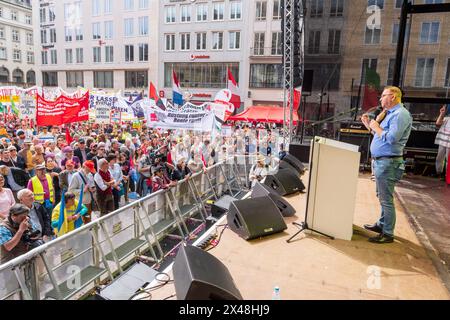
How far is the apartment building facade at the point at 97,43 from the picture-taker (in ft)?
129

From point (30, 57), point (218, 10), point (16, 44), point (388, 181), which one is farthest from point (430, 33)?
point (30, 57)

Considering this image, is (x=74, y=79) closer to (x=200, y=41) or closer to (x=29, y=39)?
(x=200, y=41)

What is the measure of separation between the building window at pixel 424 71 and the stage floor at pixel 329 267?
15.9 ft

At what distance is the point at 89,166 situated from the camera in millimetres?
6809

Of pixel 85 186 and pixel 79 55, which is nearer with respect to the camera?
pixel 85 186

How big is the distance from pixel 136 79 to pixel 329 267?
41.2 m

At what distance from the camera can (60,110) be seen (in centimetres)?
1135

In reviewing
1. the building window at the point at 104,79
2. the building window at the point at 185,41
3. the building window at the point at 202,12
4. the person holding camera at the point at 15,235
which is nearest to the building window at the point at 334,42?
the person holding camera at the point at 15,235

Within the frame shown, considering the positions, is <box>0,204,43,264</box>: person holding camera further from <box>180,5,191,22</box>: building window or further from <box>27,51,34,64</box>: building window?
<box>27,51,34,64</box>: building window

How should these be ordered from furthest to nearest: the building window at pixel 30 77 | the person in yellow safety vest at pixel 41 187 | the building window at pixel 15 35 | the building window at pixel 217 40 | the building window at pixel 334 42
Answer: the building window at pixel 30 77, the building window at pixel 15 35, the building window at pixel 217 40, the building window at pixel 334 42, the person in yellow safety vest at pixel 41 187

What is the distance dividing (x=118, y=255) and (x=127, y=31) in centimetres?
4083

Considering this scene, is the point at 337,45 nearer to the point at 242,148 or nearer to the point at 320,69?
the point at 320,69

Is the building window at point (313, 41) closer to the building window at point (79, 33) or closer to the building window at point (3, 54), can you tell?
the building window at point (79, 33)

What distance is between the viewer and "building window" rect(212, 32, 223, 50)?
1398 inches
